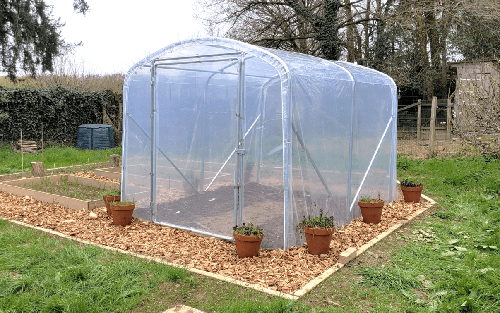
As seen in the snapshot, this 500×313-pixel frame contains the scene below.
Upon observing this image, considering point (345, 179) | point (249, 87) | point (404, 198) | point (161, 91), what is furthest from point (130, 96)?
point (404, 198)

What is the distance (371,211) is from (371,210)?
18 millimetres

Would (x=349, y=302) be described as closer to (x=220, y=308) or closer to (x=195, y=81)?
(x=220, y=308)

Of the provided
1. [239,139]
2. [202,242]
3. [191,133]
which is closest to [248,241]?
[202,242]

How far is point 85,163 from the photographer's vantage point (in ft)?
37.9

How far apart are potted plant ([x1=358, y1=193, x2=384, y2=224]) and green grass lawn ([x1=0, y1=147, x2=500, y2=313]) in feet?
1.96

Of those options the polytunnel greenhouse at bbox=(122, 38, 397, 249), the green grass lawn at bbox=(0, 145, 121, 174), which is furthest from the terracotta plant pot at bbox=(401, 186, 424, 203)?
the green grass lawn at bbox=(0, 145, 121, 174)

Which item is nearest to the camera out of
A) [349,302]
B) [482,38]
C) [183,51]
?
[349,302]

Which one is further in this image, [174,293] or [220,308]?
[174,293]

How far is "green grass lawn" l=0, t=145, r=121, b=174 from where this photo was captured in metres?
10.9

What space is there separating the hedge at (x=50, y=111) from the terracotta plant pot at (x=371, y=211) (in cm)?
1080

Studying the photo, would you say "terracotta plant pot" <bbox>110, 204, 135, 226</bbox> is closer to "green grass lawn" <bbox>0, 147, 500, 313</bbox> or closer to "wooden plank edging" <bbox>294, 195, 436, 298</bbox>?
"green grass lawn" <bbox>0, 147, 500, 313</bbox>

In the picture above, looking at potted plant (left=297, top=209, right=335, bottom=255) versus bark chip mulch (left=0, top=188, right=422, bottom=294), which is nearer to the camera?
bark chip mulch (left=0, top=188, right=422, bottom=294)

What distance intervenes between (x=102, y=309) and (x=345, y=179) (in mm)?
4058

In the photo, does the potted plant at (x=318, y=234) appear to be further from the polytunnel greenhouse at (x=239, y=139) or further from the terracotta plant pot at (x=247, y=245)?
the terracotta plant pot at (x=247, y=245)
